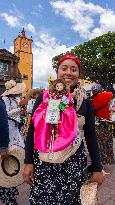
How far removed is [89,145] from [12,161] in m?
1.18

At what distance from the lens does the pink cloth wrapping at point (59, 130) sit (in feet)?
8.75

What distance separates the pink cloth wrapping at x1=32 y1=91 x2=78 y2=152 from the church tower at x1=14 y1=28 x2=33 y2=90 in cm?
4787

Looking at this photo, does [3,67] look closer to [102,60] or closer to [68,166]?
[102,60]

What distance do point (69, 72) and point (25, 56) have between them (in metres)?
51.9

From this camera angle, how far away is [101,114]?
7.74m

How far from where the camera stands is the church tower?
2040 inches

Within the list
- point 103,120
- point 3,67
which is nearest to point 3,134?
point 103,120

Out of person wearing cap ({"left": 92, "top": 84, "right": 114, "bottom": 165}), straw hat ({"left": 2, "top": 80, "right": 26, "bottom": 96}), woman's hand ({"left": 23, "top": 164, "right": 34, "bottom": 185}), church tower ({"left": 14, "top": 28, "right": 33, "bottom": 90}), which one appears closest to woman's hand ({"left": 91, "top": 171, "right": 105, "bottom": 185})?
woman's hand ({"left": 23, "top": 164, "right": 34, "bottom": 185})

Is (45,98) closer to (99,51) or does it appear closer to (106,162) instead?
(106,162)

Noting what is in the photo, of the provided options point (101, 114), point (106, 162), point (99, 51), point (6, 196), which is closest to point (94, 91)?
point (101, 114)

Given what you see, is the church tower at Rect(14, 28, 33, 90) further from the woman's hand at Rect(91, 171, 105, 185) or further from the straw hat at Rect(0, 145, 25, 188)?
the woman's hand at Rect(91, 171, 105, 185)

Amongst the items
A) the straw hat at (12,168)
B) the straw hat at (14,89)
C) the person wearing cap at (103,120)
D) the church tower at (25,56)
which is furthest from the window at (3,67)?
the straw hat at (12,168)

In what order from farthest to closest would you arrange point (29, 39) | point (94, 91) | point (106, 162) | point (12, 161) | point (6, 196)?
point (29, 39) < point (106, 162) < point (94, 91) < point (6, 196) < point (12, 161)

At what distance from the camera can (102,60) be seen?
131ft
